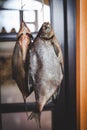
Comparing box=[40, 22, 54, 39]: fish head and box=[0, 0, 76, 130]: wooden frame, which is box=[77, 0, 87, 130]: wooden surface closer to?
box=[0, 0, 76, 130]: wooden frame

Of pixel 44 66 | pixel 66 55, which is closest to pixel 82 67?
pixel 66 55

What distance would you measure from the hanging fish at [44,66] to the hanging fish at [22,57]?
1.7 inches

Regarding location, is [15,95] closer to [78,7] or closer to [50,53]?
[50,53]

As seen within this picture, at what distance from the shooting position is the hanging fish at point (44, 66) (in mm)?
1279

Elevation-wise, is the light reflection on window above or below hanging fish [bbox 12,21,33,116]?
above

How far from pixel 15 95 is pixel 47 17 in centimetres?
51

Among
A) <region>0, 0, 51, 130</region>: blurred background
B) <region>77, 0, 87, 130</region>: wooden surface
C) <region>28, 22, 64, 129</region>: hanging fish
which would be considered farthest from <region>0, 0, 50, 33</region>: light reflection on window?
<region>28, 22, 64, 129</region>: hanging fish

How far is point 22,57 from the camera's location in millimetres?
1332

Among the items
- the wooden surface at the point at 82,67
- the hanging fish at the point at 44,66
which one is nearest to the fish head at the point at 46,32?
the hanging fish at the point at 44,66

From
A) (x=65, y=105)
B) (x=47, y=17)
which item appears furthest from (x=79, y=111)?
(x=47, y=17)

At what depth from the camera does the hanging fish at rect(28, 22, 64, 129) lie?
128 centimetres

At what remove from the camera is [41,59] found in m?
1.29

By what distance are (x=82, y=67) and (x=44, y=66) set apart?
1.09 feet

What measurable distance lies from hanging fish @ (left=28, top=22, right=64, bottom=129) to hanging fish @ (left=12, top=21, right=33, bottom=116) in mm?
44
